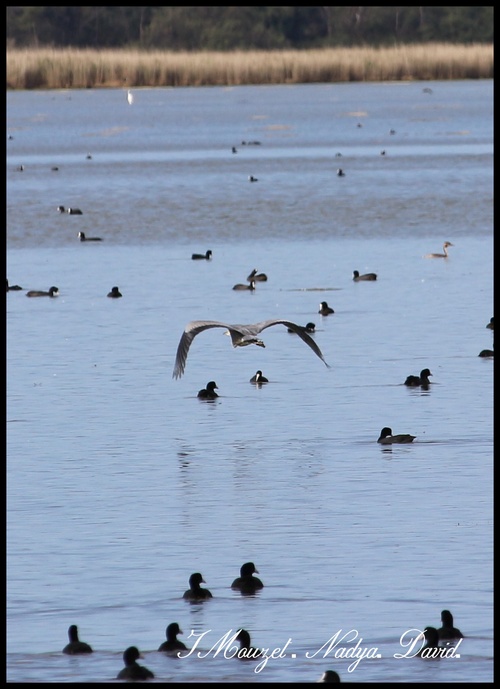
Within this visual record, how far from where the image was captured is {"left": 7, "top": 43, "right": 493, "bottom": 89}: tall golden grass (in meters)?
66.4

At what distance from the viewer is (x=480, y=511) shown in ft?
42.7

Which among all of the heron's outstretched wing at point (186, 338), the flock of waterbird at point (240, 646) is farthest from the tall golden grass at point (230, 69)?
the flock of waterbird at point (240, 646)

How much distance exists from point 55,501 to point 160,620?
311 cm


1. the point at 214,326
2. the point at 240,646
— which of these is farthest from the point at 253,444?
the point at 240,646

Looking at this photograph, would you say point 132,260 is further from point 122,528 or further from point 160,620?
point 160,620

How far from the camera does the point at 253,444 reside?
15.6 m

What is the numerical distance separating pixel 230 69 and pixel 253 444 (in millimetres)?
55002

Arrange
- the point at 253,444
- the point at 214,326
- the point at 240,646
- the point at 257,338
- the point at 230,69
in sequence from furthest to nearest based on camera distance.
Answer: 1. the point at 230,69
2. the point at 253,444
3. the point at 257,338
4. the point at 214,326
5. the point at 240,646

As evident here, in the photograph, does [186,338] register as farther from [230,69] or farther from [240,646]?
[230,69]

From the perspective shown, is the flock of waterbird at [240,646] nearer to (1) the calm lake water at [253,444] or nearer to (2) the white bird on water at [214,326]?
(1) the calm lake water at [253,444]

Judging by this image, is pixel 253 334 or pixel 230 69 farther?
pixel 230 69

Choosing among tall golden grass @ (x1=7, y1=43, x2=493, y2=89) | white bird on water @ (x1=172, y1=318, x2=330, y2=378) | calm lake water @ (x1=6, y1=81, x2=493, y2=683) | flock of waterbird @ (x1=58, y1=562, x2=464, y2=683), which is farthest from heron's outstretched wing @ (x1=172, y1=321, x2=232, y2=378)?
tall golden grass @ (x1=7, y1=43, x2=493, y2=89)

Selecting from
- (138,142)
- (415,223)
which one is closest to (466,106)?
(138,142)

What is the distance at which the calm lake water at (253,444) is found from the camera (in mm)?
10500
